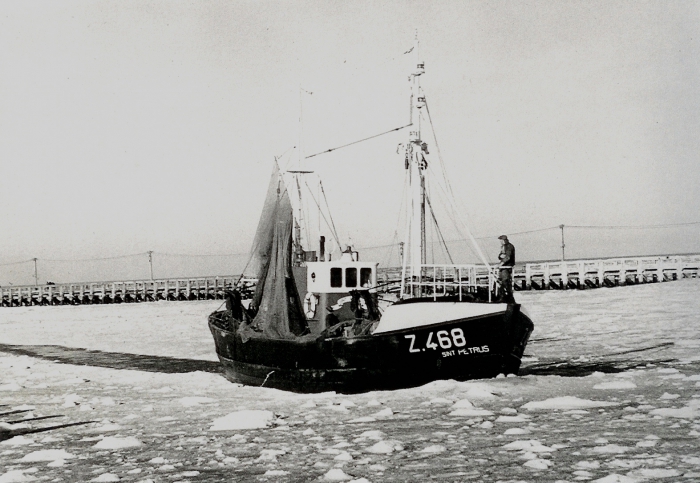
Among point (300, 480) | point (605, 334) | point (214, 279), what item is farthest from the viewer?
point (214, 279)

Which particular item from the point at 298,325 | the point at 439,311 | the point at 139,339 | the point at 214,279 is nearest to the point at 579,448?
the point at 439,311

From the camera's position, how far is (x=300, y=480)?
23.7 feet

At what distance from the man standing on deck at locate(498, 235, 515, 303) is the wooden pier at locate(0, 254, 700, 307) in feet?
53.4

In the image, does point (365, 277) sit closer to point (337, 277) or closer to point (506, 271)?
point (337, 277)

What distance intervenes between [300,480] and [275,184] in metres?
9.19

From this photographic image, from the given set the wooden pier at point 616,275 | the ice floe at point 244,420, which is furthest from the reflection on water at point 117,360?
the wooden pier at point 616,275

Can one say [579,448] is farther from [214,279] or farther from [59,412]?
[214,279]

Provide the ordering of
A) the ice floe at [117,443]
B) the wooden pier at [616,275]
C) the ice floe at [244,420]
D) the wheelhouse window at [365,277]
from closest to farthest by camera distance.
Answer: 1. the ice floe at [117,443]
2. the ice floe at [244,420]
3. the wheelhouse window at [365,277]
4. the wooden pier at [616,275]

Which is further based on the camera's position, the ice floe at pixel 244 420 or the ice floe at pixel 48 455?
the ice floe at pixel 244 420

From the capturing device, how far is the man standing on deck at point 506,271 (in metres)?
12.9

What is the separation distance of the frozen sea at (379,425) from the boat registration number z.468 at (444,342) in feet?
2.06

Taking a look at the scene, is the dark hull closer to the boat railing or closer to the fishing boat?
the fishing boat

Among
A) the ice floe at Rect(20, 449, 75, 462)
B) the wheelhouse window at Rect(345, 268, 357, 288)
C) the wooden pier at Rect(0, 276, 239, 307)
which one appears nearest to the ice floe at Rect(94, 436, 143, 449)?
the ice floe at Rect(20, 449, 75, 462)

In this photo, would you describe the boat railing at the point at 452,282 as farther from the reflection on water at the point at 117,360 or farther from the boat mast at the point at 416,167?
the reflection on water at the point at 117,360
